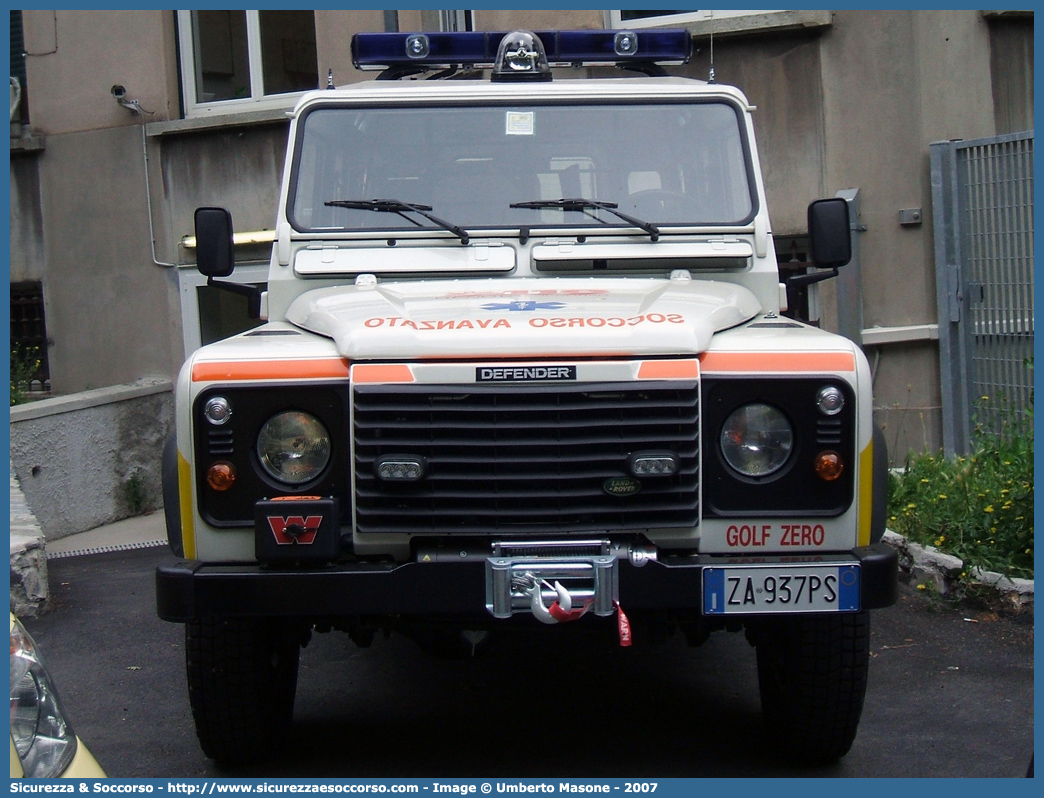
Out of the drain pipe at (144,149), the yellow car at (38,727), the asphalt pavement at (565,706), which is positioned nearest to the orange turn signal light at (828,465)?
the asphalt pavement at (565,706)

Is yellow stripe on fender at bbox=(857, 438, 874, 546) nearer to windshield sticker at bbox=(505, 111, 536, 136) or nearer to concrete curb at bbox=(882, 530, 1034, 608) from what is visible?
windshield sticker at bbox=(505, 111, 536, 136)

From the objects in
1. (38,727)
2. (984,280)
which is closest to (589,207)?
(38,727)

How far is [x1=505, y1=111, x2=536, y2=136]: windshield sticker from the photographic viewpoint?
479cm

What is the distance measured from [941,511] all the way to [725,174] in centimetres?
259

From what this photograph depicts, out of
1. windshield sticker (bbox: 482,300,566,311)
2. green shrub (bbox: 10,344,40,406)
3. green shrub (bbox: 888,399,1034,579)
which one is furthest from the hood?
green shrub (bbox: 10,344,40,406)

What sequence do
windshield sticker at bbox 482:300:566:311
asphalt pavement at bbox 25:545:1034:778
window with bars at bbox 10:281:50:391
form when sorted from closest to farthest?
windshield sticker at bbox 482:300:566:311 → asphalt pavement at bbox 25:545:1034:778 → window with bars at bbox 10:281:50:391

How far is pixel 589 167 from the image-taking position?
4.71m

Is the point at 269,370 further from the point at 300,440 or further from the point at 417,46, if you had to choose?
the point at 417,46

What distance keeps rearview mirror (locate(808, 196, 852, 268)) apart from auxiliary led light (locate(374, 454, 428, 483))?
2.21 metres

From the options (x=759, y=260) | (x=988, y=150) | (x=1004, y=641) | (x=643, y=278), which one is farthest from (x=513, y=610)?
(x=988, y=150)

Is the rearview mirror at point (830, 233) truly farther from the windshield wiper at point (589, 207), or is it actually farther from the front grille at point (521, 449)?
the front grille at point (521, 449)

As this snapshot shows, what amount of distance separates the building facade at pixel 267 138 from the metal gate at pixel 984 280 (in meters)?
0.41

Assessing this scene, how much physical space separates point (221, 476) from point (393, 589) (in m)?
0.60

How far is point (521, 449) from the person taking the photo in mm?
3438
